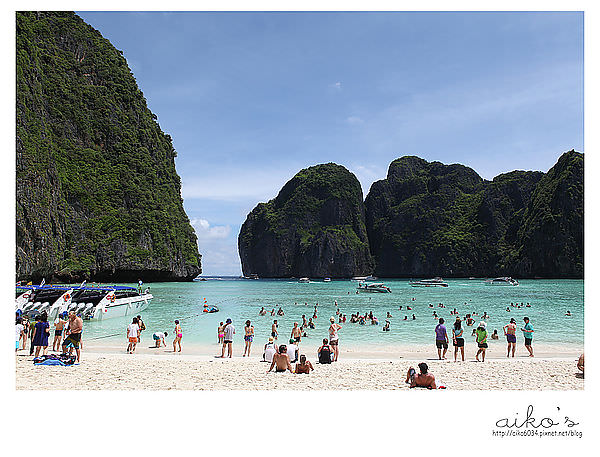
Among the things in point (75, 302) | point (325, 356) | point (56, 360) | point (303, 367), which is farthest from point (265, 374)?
point (75, 302)

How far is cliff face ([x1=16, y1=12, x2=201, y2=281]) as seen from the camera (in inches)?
1986

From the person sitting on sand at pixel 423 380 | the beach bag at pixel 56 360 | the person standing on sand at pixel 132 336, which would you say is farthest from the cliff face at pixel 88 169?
the person sitting on sand at pixel 423 380

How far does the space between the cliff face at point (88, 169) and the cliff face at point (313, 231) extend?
6074 centimetres

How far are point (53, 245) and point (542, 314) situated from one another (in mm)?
52795

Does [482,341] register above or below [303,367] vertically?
above

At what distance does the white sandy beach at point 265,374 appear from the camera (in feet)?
28.8

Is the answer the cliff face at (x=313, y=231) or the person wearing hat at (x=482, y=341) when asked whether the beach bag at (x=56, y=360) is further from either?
the cliff face at (x=313, y=231)

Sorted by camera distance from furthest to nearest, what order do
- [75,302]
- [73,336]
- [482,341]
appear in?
[75,302]
[482,341]
[73,336]

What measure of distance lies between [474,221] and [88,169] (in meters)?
122

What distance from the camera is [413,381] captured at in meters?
8.75

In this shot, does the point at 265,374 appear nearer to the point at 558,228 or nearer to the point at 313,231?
the point at 558,228

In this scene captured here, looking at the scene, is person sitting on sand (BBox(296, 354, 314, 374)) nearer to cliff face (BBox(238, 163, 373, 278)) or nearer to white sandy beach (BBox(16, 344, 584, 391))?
white sandy beach (BBox(16, 344, 584, 391))

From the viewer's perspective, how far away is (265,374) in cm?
1025
